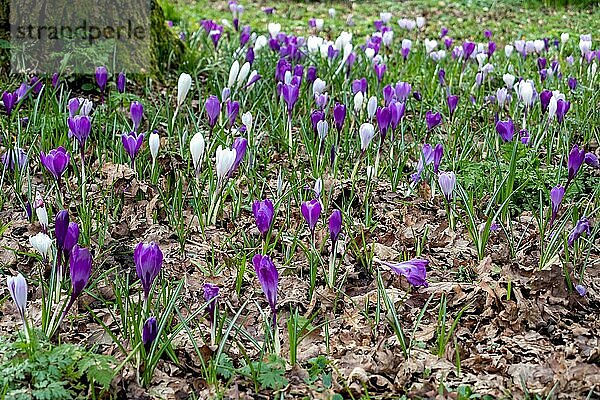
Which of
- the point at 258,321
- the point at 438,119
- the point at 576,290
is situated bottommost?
the point at 258,321

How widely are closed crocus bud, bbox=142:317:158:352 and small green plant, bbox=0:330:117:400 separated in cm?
10

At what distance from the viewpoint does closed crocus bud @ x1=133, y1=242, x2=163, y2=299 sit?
205 centimetres

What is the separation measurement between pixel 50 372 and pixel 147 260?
1.25 feet

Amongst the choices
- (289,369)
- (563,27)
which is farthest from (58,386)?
(563,27)

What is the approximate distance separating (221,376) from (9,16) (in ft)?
11.0

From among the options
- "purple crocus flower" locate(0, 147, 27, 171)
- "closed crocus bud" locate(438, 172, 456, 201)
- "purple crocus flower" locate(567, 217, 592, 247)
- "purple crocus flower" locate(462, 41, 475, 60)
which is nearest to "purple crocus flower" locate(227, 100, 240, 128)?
"purple crocus flower" locate(0, 147, 27, 171)

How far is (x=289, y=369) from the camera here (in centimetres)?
213

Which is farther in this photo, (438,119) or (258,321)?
(438,119)

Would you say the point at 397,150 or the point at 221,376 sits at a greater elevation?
the point at 397,150

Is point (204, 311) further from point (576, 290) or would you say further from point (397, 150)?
point (397, 150)

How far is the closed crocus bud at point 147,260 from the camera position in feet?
6.72

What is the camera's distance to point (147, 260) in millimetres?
2053

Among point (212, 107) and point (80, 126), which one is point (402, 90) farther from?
point (80, 126)

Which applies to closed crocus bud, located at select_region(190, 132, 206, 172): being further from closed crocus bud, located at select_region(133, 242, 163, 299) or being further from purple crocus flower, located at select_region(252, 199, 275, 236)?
closed crocus bud, located at select_region(133, 242, 163, 299)
